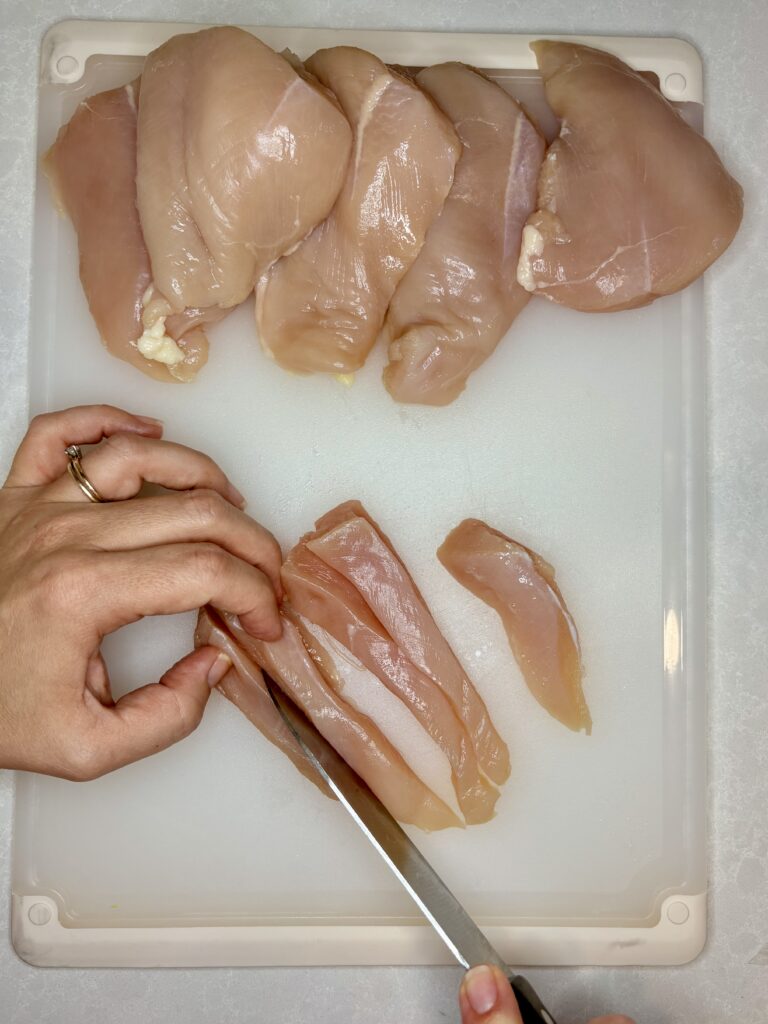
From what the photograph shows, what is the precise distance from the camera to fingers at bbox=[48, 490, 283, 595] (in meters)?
1.72

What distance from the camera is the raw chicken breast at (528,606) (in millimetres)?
1920

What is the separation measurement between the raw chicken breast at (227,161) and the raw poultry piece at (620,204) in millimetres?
413

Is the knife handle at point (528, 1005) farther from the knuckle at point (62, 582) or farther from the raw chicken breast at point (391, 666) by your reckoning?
the knuckle at point (62, 582)

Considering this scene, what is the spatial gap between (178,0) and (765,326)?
1383 mm

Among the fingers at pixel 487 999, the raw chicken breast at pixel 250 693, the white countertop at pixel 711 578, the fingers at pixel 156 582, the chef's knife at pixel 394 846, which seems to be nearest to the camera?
the fingers at pixel 487 999

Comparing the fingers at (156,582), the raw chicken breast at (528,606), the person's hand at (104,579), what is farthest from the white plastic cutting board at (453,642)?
the fingers at (156,582)

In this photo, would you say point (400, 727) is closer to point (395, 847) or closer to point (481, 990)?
point (395, 847)

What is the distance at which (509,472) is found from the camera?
2006mm

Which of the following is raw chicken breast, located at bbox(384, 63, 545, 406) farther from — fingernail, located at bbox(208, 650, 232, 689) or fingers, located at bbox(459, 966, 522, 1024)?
fingers, located at bbox(459, 966, 522, 1024)

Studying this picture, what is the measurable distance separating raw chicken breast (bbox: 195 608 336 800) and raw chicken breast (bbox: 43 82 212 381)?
1.64ft

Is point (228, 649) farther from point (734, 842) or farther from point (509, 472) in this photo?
point (734, 842)

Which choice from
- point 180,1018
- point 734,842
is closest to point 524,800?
point 734,842

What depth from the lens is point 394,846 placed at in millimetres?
1816

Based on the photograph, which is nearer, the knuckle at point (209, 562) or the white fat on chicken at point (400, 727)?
the knuckle at point (209, 562)
